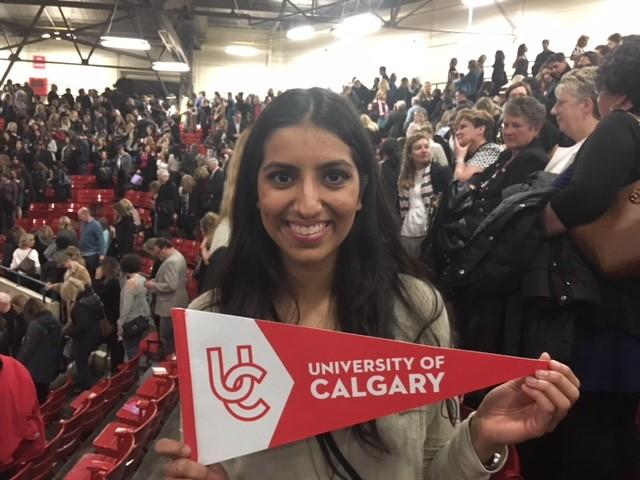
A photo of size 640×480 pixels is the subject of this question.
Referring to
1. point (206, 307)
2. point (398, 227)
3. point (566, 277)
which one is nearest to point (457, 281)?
point (566, 277)

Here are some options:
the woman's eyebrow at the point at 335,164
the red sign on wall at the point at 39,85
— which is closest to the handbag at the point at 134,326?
the woman's eyebrow at the point at 335,164

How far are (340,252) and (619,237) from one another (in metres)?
0.90

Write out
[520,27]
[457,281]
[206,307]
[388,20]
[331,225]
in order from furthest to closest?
[388,20] < [520,27] < [457,281] < [206,307] < [331,225]

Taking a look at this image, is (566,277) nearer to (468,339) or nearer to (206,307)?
(468,339)

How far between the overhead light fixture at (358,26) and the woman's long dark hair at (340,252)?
14.0m

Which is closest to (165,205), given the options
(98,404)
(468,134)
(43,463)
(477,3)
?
(98,404)

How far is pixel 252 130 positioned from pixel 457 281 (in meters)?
1.04

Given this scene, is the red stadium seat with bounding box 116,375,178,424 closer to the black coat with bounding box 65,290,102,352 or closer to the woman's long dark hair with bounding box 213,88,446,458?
the black coat with bounding box 65,290,102,352

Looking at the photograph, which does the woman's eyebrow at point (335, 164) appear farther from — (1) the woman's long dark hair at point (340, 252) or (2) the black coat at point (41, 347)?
(2) the black coat at point (41, 347)

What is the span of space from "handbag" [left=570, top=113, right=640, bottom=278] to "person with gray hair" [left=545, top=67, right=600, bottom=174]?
631 mm

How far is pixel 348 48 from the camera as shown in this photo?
19719 mm

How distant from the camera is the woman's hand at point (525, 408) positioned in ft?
3.22

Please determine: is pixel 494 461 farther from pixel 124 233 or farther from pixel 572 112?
pixel 124 233

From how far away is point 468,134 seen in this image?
10.7 ft
